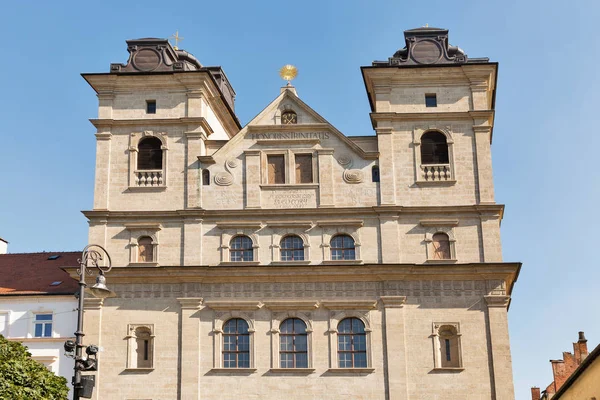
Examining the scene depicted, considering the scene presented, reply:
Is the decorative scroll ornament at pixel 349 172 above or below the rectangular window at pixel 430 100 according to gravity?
below

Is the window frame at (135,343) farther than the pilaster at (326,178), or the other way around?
the pilaster at (326,178)

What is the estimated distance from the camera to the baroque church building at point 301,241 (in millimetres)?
37750

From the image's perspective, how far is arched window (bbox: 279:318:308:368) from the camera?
38.0 meters

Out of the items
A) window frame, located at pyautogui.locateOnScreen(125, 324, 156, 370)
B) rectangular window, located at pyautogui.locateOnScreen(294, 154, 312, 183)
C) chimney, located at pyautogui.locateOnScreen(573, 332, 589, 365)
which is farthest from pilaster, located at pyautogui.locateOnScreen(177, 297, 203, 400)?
chimney, located at pyautogui.locateOnScreen(573, 332, 589, 365)

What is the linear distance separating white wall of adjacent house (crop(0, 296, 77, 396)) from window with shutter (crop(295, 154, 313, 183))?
35.7ft

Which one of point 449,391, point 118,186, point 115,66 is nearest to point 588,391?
point 449,391

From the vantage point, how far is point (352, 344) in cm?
3816

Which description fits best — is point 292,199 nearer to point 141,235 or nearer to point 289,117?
point 289,117

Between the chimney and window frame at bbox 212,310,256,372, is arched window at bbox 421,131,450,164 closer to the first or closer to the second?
window frame at bbox 212,310,256,372

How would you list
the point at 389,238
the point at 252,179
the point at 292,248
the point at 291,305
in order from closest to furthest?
the point at 291,305, the point at 389,238, the point at 292,248, the point at 252,179

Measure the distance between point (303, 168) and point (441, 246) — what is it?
676 cm

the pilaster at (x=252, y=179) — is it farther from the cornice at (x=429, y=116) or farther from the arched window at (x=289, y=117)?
the cornice at (x=429, y=116)

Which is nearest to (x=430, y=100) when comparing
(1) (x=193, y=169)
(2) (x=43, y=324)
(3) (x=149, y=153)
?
(1) (x=193, y=169)

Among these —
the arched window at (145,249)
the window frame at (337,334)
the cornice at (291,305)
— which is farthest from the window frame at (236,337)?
the arched window at (145,249)
